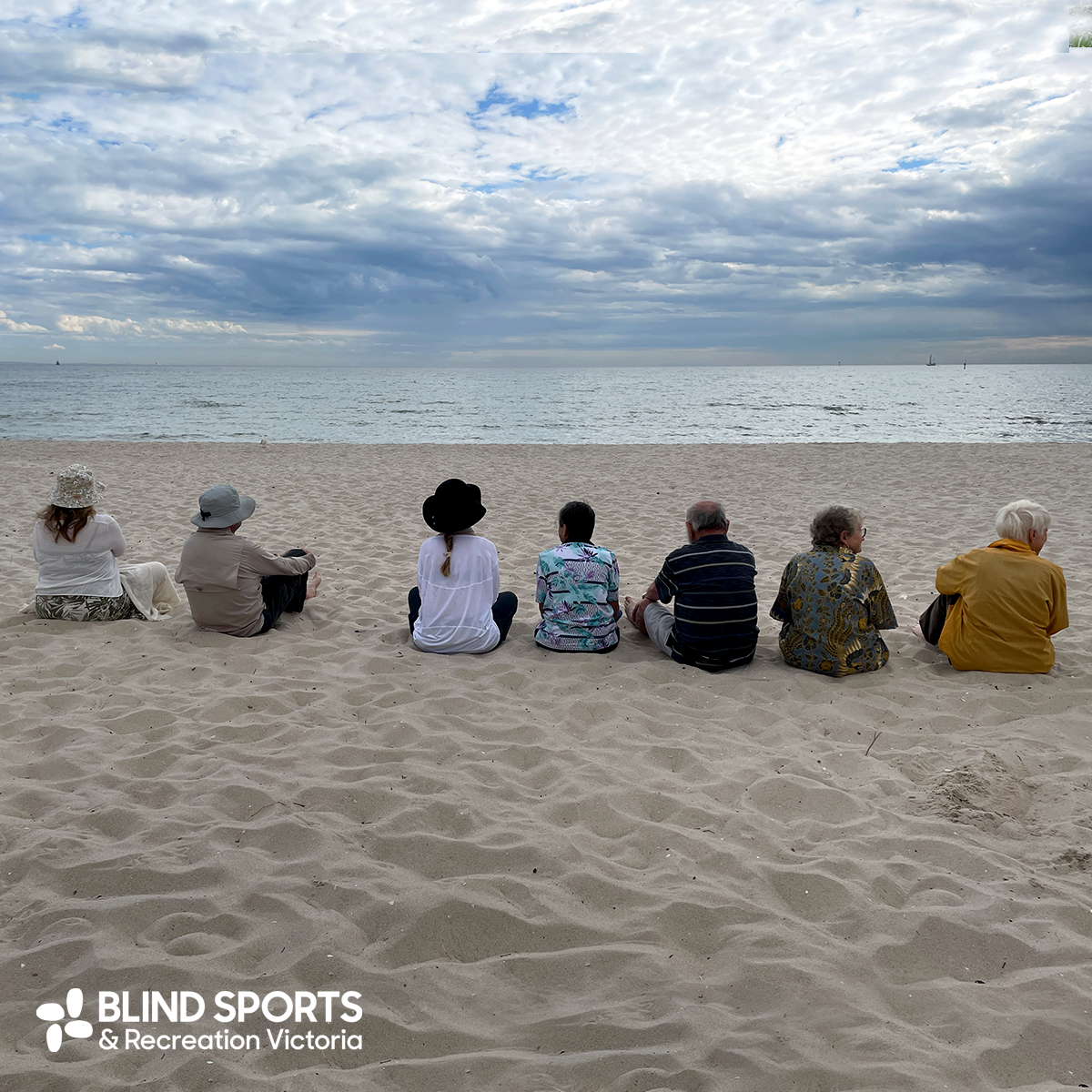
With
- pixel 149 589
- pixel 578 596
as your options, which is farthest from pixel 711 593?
pixel 149 589

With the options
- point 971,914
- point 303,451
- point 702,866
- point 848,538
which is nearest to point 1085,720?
point 848,538

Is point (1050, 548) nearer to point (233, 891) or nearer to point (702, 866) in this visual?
point (702, 866)

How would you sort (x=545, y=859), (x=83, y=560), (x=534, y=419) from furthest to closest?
1. (x=534, y=419)
2. (x=83, y=560)
3. (x=545, y=859)

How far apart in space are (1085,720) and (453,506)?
3648 millimetres

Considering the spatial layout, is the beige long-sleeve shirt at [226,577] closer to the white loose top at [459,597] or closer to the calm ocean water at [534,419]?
the white loose top at [459,597]

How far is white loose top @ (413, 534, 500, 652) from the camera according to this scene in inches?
199

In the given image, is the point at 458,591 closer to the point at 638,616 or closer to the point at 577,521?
the point at 577,521

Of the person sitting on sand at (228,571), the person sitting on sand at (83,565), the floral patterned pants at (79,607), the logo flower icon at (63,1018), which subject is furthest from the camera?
the floral patterned pants at (79,607)

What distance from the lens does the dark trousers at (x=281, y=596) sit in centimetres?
546

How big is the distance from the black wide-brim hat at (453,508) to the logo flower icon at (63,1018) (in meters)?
2.99

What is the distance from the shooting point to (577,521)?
507cm

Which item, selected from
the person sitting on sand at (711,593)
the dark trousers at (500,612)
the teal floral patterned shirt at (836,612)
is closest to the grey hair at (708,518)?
the person sitting on sand at (711,593)

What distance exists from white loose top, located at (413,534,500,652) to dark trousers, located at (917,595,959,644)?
2795 mm

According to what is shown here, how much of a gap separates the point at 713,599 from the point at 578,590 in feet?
2.79
